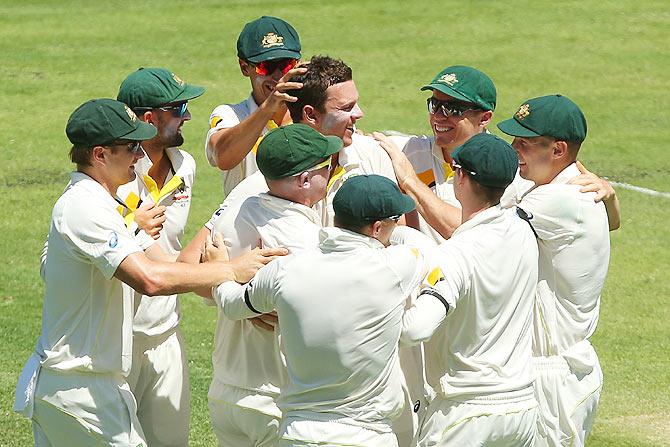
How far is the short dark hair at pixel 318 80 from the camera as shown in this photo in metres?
6.97

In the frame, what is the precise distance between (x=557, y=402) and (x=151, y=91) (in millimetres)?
2924

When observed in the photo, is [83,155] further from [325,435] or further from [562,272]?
[562,272]

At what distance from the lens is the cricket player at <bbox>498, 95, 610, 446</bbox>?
6570 mm

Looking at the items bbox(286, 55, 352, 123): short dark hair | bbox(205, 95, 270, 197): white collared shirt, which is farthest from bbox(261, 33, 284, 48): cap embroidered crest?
bbox(286, 55, 352, 123): short dark hair

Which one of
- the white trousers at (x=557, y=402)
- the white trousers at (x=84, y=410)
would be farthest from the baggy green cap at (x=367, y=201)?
the white trousers at (x=84, y=410)

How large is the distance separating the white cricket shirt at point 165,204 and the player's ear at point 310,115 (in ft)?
3.34

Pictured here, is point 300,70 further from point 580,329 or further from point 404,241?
point 580,329

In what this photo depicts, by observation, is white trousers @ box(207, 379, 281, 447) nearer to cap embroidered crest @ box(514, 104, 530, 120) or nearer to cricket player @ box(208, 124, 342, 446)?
cricket player @ box(208, 124, 342, 446)

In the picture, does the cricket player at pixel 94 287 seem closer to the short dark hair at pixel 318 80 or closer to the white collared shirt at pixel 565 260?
the short dark hair at pixel 318 80

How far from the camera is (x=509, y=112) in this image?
17781 mm

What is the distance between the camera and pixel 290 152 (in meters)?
6.05

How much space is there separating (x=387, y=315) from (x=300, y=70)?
1835 millimetres

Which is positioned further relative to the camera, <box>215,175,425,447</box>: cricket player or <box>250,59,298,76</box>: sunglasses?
<box>250,59,298,76</box>: sunglasses

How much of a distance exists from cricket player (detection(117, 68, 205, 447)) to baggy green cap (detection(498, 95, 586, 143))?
2.00 metres
